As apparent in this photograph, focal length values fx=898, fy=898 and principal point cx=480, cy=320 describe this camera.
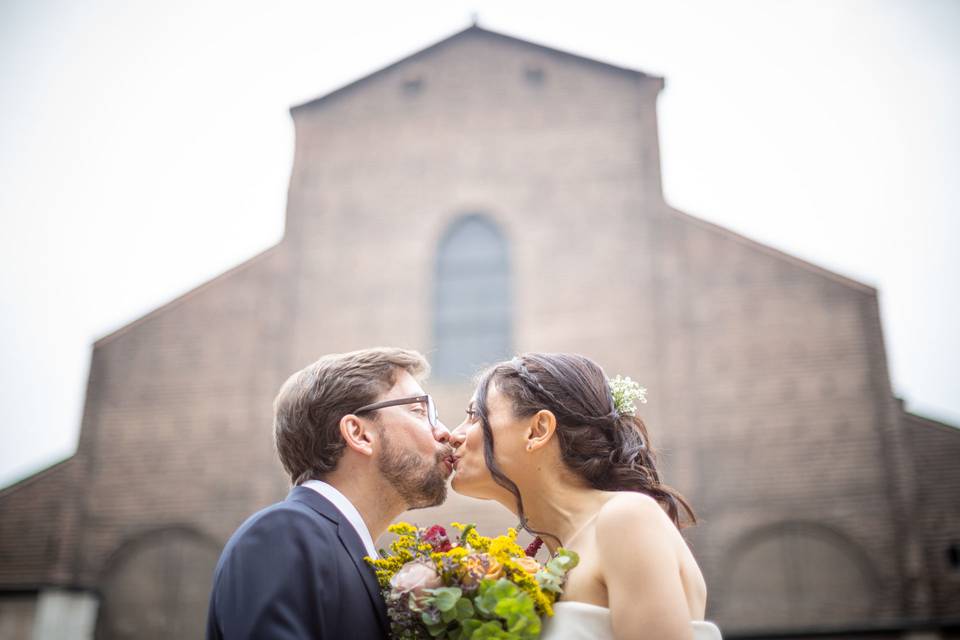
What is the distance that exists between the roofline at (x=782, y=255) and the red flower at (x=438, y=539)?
35.4 feet

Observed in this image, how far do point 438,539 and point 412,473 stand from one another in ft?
1.57

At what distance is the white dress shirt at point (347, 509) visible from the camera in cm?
316

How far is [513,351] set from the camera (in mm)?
12906

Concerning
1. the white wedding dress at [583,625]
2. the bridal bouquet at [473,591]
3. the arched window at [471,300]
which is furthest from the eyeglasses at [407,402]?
the arched window at [471,300]

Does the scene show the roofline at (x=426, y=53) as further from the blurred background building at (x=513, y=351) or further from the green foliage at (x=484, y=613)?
the green foliage at (x=484, y=613)

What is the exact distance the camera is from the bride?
2.79m

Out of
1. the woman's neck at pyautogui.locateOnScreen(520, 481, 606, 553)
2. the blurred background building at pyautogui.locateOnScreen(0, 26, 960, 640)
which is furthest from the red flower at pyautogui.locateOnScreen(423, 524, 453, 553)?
the blurred background building at pyautogui.locateOnScreen(0, 26, 960, 640)

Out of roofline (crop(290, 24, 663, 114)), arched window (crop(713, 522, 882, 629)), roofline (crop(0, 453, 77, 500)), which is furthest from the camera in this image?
roofline (crop(290, 24, 663, 114))

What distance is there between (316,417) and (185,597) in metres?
10.4

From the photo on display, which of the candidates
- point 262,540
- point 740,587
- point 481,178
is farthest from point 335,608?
point 481,178

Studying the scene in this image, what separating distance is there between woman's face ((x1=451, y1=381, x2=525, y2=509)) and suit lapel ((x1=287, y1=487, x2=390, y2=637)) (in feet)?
1.33

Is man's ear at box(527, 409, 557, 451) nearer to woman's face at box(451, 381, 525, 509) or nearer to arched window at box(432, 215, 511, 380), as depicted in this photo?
woman's face at box(451, 381, 525, 509)

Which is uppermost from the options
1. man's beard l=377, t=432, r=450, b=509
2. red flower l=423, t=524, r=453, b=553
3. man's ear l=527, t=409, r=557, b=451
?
man's ear l=527, t=409, r=557, b=451

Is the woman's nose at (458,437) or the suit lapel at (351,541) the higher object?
the woman's nose at (458,437)
